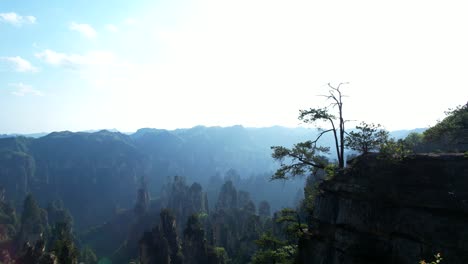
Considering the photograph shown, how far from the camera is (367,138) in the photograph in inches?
848

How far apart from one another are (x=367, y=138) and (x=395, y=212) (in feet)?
17.9

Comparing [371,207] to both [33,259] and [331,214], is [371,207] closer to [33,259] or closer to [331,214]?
[331,214]

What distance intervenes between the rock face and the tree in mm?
1325

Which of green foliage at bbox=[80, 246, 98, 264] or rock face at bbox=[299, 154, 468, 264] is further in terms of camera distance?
green foliage at bbox=[80, 246, 98, 264]

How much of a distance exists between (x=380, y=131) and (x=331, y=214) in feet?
20.3

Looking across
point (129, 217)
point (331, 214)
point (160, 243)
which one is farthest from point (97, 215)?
point (331, 214)

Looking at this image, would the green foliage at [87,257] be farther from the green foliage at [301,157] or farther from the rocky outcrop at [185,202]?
the green foliage at [301,157]

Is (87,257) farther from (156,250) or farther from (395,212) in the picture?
(395,212)

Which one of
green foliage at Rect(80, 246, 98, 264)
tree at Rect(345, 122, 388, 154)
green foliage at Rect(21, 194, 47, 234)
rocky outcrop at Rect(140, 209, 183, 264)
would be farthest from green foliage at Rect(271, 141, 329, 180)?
green foliage at Rect(21, 194, 47, 234)

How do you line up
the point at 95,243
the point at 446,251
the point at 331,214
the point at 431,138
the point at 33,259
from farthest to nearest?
→ the point at 95,243 → the point at 33,259 → the point at 431,138 → the point at 331,214 → the point at 446,251

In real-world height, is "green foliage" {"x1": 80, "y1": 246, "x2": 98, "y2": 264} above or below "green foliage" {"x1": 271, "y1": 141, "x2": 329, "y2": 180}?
below

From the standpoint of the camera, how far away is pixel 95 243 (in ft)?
376

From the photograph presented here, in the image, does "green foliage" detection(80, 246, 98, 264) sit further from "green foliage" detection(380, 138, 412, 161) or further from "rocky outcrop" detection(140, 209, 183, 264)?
"green foliage" detection(380, 138, 412, 161)

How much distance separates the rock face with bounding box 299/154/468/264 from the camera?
1609 centimetres
